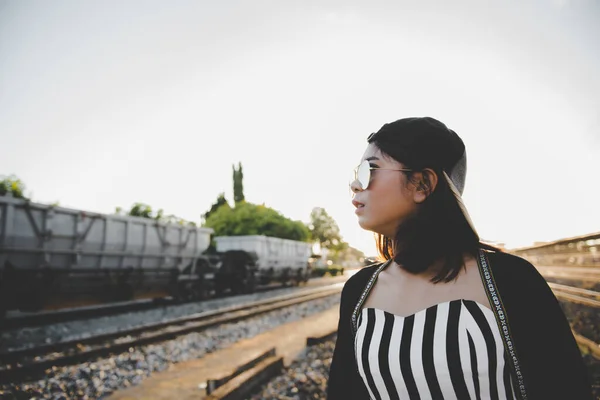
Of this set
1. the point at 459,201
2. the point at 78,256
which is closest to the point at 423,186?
the point at 459,201

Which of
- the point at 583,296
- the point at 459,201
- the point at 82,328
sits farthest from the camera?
the point at 82,328

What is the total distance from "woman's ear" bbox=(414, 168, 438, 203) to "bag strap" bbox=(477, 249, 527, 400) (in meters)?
0.34

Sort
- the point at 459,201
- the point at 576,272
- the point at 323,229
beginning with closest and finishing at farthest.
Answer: the point at 459,201, the point at 576,272, the point at 323,229

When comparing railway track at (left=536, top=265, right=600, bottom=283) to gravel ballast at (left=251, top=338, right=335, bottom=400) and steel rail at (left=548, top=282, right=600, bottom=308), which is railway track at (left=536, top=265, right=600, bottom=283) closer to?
steel rail at (left=548, top=282, right=600, bottom=308)

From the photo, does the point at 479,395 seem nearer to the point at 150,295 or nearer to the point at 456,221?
the point at 456,221

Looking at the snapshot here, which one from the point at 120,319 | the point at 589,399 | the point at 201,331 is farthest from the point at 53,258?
the point at 589,399

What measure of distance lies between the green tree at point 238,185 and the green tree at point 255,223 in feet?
47.9

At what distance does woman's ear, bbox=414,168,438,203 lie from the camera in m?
1.36

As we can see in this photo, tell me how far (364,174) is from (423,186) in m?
0.23

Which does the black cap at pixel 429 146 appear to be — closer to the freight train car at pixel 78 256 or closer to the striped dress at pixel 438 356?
the striped dress at pixel 438 356

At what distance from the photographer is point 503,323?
1075 millimetres

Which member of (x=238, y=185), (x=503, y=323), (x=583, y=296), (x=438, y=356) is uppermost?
(x=238, y=185)

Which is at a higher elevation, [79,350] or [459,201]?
[459,201]

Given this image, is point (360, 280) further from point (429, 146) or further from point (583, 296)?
point (583, 296)
